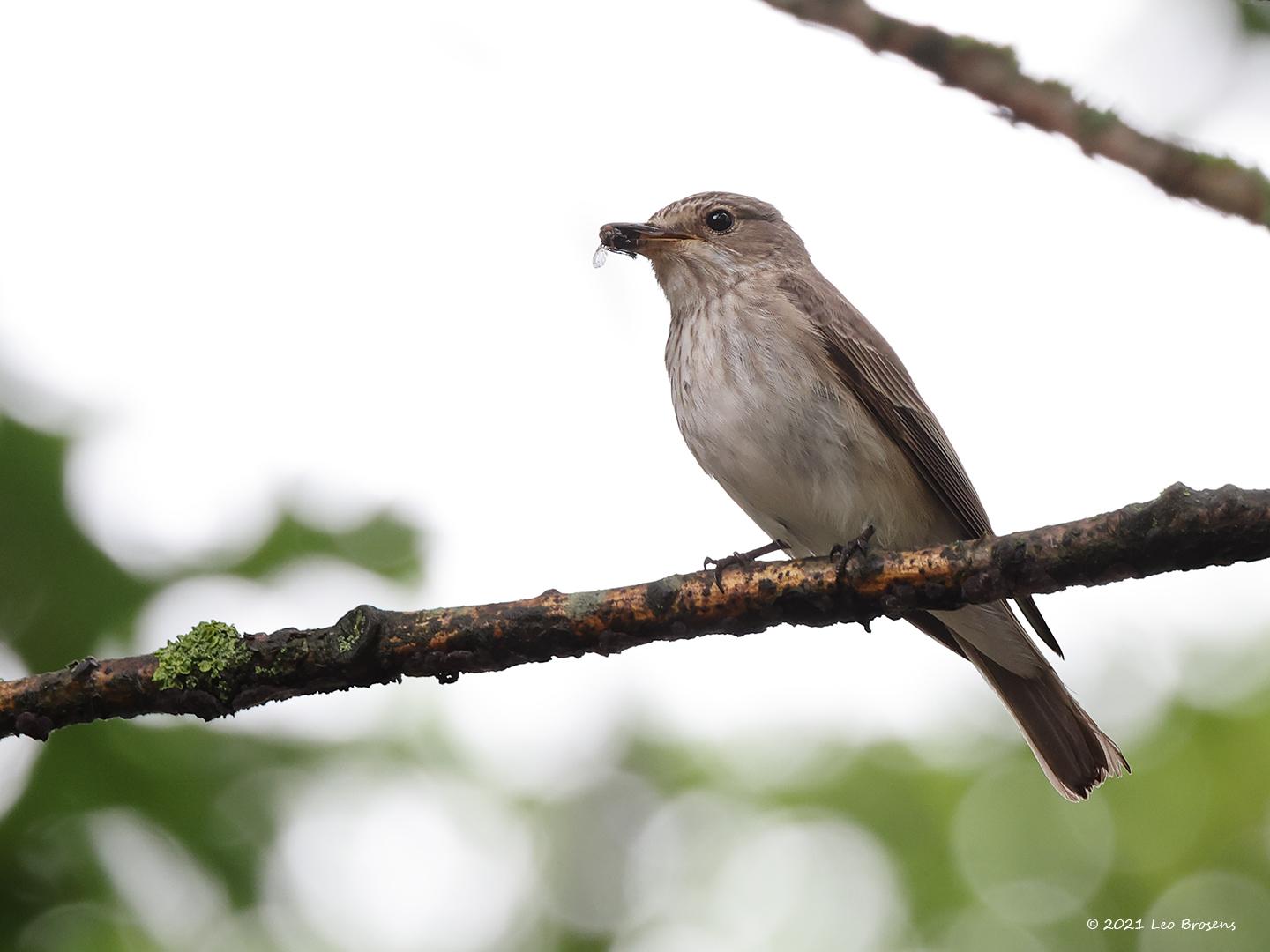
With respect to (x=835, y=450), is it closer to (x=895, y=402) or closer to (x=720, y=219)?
(x=895, y=402)

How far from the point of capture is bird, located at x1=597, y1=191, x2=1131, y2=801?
4.87m

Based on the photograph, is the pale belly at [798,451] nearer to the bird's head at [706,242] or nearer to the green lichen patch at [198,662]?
the bird's head at [706,242]

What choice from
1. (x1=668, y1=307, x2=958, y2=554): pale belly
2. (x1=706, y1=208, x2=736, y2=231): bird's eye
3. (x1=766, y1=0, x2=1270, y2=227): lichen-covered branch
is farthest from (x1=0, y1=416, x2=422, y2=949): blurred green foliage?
(x1=766, y1=0, x2=1270, y2=227): lichen-covered branch

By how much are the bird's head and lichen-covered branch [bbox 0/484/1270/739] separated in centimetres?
229

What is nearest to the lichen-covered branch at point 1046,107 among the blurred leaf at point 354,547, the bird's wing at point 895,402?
the bird's wing at point 895,402

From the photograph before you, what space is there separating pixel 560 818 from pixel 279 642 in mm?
3851

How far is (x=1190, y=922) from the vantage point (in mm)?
5465

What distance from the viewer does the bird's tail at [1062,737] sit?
513cm

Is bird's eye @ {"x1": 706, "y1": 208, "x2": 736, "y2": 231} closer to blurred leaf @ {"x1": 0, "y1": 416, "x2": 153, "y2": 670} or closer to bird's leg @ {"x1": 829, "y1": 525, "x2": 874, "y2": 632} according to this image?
bird's leg @ {"x1": 829, "y1": 525, "x2": 874, "y2": 632}

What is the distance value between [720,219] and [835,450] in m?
1.59

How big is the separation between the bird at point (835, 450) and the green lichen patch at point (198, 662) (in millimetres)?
2117

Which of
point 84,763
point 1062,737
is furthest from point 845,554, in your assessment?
point 84,763

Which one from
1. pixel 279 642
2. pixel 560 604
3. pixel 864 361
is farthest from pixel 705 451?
pixel 279 642

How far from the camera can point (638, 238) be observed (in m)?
5.82
